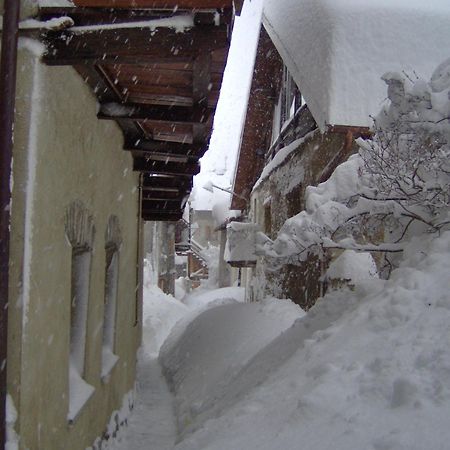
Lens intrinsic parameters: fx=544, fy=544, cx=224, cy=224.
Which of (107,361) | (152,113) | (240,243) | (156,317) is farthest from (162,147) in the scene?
(156,317)

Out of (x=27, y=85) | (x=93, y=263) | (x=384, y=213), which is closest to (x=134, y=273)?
(x=93, y=263)

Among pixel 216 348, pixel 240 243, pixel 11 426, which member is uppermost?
pixel 240 243

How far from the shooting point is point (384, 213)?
4305mm

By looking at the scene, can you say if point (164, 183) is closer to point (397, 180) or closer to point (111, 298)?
point (111, 298)

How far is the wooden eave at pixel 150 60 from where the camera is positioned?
290 cm

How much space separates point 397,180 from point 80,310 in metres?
2.57

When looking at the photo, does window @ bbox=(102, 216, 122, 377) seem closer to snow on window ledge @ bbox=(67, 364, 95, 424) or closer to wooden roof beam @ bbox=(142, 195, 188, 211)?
snow on window ledge @ bbox=(67, 364, 95, 424)

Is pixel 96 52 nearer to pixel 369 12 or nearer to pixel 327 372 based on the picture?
pixel 327 372

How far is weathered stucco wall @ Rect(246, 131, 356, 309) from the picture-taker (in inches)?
→ 308

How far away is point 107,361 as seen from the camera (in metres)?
5.31

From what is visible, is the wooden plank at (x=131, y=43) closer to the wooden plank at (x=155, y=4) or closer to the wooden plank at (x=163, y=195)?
the wooden plank at (x=155, y=4)

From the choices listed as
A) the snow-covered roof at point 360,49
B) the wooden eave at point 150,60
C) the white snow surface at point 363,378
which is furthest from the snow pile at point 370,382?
the snow-covered roof at point 360,49

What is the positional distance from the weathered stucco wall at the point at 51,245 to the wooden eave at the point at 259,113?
7908 millimetres

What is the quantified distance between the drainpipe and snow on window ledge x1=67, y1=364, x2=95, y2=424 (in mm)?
1203
